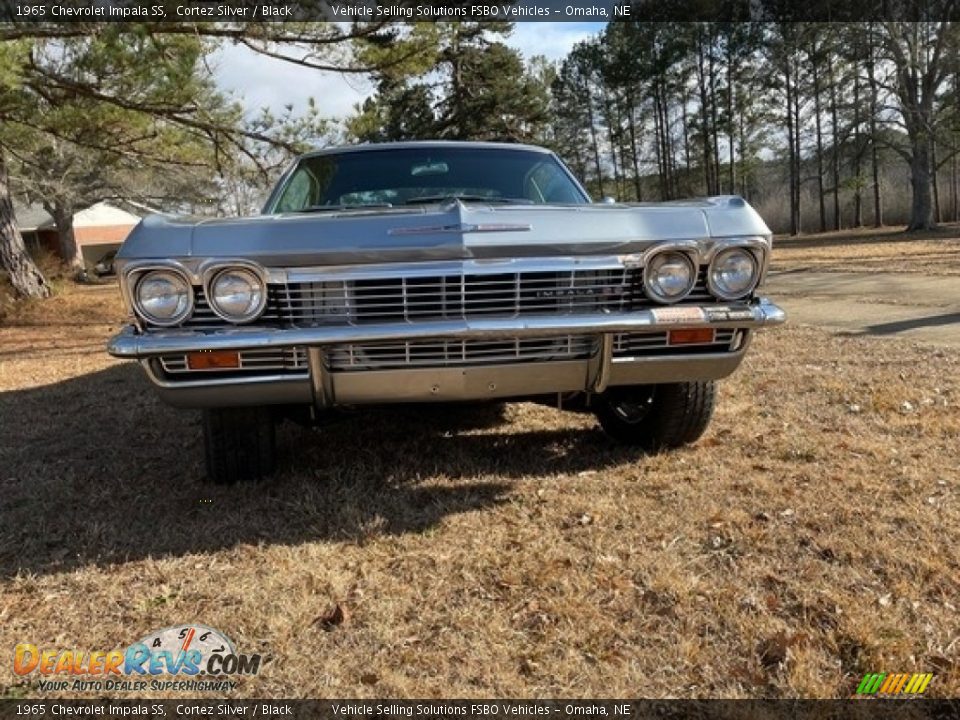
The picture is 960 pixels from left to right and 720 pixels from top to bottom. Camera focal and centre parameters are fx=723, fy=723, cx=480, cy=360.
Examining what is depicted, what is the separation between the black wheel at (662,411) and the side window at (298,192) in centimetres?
186

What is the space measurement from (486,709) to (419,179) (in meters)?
2.75

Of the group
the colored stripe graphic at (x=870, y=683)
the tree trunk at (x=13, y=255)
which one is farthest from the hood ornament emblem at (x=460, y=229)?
the tree trunk at (x=13, y=255)

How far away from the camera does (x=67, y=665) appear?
2014 mm

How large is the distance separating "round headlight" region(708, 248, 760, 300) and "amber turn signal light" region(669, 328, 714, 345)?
0.15 metres

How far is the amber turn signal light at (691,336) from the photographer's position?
9.30ft

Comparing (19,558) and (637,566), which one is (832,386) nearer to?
(637,566)

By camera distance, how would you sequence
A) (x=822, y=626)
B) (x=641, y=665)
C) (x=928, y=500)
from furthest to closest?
1. (x=928, y=500)
2. (x=822, y=626)
3. (x=641, y=665)

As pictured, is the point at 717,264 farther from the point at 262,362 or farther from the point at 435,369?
the point at 262,362

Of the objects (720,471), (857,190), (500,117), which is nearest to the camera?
(720,471)

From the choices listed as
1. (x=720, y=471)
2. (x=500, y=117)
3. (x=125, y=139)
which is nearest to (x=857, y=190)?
(x=500, y=117)

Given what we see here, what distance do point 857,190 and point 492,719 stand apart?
40.7 metres

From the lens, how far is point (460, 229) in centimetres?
263

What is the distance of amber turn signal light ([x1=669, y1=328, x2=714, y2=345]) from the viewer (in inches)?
112

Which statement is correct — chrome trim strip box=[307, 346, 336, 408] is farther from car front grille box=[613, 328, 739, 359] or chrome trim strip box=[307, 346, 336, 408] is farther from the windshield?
the windshield
